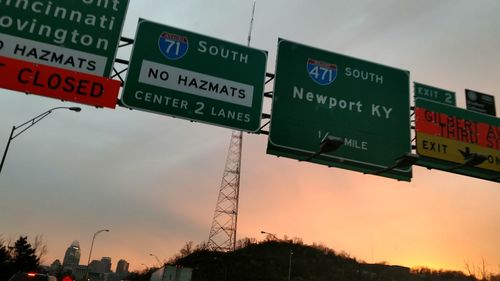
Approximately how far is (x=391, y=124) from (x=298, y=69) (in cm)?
274

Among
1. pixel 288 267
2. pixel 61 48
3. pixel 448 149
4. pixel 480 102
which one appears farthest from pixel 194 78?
pixel 288 267

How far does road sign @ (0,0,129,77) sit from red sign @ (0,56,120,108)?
5.5 inches

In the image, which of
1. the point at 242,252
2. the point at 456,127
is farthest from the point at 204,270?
the point at 456,127

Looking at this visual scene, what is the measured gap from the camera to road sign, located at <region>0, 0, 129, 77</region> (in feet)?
29.7

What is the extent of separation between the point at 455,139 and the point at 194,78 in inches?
270

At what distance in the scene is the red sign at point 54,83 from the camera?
8828 millimetres

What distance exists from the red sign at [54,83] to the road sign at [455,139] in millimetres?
7585

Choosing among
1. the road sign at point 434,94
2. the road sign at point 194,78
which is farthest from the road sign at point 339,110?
the road sign at point 194,78

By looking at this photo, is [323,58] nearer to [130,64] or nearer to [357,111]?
[357,111]

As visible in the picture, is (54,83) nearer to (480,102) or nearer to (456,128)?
(456,128)

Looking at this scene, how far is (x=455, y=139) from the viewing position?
37.7 ft

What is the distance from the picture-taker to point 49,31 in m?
9.24

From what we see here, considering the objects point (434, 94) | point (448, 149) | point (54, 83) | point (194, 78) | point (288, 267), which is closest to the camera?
point (54, 83)

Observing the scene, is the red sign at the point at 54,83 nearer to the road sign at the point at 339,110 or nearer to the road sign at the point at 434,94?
the road sign at the point at 339,110
